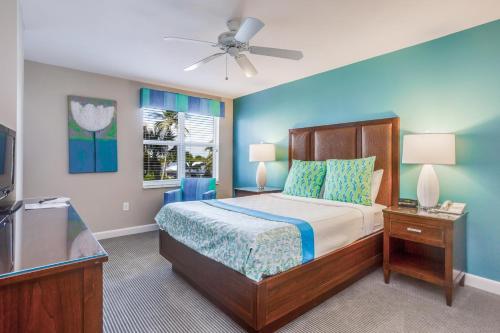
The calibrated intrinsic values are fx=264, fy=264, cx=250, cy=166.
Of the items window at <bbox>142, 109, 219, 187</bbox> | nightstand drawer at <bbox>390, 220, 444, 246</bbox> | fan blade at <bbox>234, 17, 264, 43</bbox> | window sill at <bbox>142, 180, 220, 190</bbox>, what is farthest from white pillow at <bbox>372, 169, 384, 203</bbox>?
window sill at <bbox>142, 180, 220, 190</bbox>

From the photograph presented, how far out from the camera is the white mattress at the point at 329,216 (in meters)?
2.16

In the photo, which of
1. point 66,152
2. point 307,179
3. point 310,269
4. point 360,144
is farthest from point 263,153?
point 66,152

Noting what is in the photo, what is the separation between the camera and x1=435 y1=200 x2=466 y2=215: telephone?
237 centimetres

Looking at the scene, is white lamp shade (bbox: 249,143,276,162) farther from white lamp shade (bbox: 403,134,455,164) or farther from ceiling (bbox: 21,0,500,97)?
white lamp shade (bbox: 403,134,455,164)

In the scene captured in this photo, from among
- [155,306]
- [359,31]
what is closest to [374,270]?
[155,306]

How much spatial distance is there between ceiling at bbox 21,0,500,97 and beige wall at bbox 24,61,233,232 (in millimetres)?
296

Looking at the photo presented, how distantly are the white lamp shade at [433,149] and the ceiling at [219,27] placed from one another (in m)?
1.05

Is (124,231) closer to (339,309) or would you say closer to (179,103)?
(179,103)

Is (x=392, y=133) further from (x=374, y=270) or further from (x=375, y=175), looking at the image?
(x=374, y=270)

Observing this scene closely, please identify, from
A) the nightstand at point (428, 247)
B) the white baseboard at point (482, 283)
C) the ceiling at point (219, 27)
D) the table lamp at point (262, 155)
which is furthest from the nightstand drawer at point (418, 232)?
the table lamp at point (262, 155)

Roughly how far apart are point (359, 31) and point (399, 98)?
3.14 feet

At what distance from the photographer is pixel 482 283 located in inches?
97.0

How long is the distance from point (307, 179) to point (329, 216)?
3.85 feet

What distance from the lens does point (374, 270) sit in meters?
2.82
